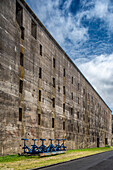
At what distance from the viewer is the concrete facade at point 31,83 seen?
2080 centimetres

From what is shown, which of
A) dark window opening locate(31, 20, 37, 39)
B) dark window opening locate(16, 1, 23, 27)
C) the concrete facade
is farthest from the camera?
dark window opening locate(31, 20, 37, 39)

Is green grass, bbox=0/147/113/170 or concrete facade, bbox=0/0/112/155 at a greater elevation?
concrete facade, bbox=0/0/112/155

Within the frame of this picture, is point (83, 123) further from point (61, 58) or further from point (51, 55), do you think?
point (51, 55)

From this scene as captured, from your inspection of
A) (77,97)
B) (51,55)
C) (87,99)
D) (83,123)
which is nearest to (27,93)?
(51,55)

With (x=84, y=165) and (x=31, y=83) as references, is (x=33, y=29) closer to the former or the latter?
(x=31, y=83)

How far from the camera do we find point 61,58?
38.3m

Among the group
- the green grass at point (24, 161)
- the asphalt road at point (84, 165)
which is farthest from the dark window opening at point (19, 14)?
the asphalt road at point (84, 165)

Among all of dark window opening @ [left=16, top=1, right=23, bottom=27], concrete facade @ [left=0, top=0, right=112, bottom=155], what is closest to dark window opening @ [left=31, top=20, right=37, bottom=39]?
concrete facade @ [left=0, top=0, right=112, bottom=155]

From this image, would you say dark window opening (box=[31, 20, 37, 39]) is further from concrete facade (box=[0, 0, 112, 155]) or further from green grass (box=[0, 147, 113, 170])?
green grass (box=[0, 147, 113, 170])

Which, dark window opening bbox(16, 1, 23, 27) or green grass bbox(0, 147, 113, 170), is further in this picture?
dark window opening bbox(16, 1, 23, 27)

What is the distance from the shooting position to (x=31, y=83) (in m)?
26.0

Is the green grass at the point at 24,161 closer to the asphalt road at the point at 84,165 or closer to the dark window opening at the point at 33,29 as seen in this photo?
the asphalt road at the point at 84,165

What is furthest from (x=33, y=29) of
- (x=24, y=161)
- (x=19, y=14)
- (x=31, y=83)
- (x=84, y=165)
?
(x=84, y=165)

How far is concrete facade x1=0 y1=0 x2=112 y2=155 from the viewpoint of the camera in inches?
819
